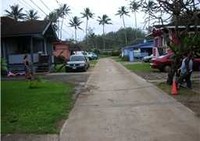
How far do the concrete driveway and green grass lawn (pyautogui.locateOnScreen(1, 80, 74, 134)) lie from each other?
38cm

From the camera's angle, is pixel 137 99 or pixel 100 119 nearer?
pixel 100 119

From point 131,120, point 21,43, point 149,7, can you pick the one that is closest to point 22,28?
point 21,43

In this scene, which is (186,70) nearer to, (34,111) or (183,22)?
(183,22)

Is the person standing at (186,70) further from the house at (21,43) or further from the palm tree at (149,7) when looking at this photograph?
the house at (21,43)

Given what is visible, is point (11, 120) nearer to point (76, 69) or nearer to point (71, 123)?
point (71, 123)

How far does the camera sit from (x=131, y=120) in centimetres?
1162

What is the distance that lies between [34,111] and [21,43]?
26.1 m

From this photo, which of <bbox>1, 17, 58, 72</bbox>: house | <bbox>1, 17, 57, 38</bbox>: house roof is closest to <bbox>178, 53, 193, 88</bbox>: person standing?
<bbox>1, 17, 58, 72</bbox>: house

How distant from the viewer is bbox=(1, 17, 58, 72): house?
36.3 meters

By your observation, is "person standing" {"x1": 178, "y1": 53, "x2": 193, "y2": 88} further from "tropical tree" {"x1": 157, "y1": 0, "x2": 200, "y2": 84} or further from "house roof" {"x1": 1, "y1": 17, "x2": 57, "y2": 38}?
"house roof" {"x1": 1, "y1": 17, "x2": 57, "y2": 38}

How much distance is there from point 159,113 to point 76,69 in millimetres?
26264

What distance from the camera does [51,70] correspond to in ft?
127

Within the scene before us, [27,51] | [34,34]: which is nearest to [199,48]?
[34,34]

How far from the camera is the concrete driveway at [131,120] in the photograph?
31.6 feet
